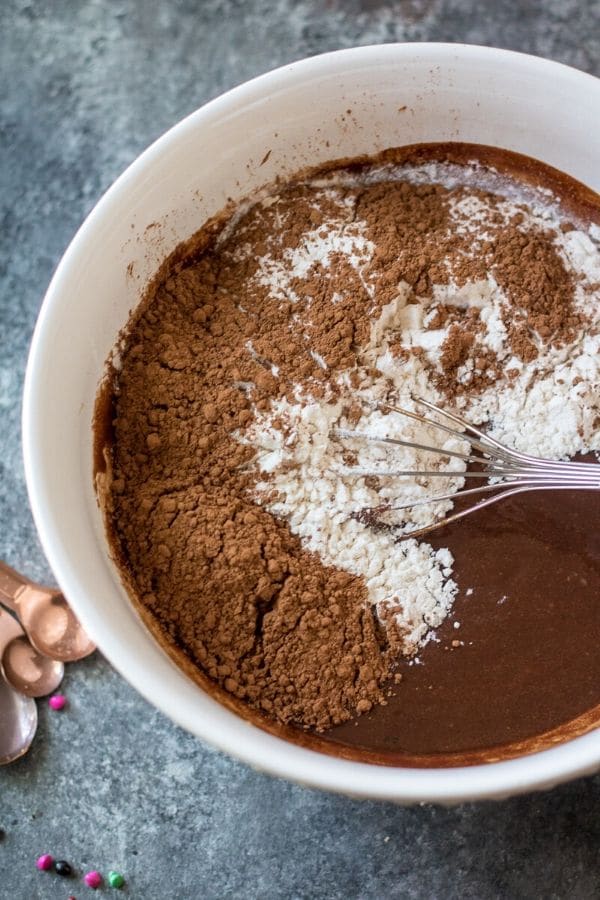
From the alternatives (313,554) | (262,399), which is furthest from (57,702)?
(262,399)

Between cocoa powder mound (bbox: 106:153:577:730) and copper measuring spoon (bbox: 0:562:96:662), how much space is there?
0.27 meters

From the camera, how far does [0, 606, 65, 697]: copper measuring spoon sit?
5.25 feet

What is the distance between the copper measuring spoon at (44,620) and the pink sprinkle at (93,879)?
0.36 meters

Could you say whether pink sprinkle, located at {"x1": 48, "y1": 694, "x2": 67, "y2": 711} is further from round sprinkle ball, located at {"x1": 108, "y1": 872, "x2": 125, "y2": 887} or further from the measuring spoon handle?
round sprinkle ball, located at {"x1": 108, "y1": 872, "x2": 125, "y2": 887}

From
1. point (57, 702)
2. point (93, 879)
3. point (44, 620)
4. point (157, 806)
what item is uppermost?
point (44, 620)

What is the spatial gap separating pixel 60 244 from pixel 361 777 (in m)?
1.15

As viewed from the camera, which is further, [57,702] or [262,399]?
[57,702]

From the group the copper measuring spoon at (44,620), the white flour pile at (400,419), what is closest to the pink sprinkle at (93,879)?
the copper measuring spoon at (44,620)

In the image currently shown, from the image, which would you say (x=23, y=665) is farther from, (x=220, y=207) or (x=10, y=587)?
(x=220, y=207)

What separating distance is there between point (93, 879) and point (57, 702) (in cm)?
30

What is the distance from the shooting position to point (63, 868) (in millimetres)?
1534

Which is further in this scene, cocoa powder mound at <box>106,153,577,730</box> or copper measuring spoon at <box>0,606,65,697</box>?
copper measuring spoon at <box>0,606,65,697</box>

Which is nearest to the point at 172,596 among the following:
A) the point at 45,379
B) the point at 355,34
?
the point at 45,379

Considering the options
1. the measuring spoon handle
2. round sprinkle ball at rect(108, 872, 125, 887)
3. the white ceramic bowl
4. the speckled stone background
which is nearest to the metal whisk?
the white ceramic bowl
